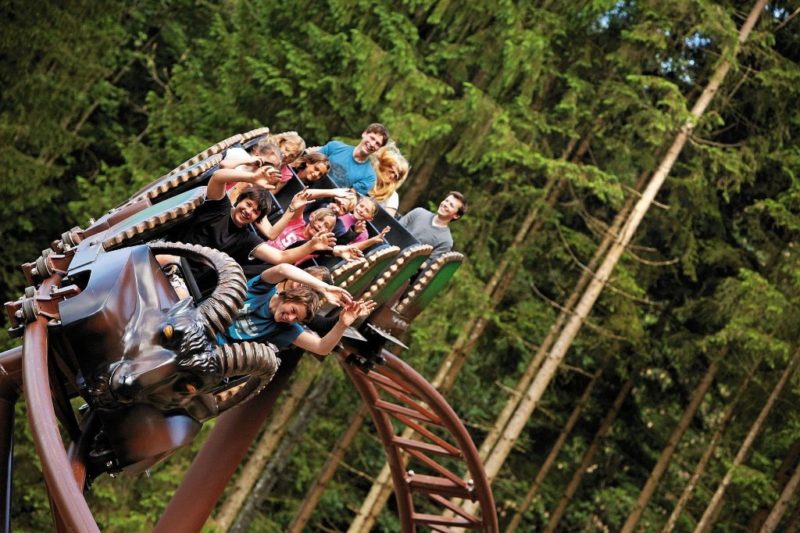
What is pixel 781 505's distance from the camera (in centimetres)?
1642

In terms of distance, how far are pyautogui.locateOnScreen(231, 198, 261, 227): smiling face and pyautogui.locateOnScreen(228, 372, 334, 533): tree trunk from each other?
431 inches

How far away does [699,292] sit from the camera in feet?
61.7

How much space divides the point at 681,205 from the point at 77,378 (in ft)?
42.1

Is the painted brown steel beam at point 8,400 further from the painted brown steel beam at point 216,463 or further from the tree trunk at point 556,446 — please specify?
the tree trunk at point 556,446

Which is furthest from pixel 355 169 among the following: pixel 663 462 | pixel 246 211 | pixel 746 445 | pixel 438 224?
pixel 663 462

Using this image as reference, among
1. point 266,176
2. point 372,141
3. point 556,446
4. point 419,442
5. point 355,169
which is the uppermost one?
point 372,141

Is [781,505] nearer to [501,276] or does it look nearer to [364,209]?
[501,276]

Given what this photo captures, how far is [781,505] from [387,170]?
885 centimetres

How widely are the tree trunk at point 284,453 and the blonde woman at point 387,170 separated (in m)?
8.47

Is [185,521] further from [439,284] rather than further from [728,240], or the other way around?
[728,240]

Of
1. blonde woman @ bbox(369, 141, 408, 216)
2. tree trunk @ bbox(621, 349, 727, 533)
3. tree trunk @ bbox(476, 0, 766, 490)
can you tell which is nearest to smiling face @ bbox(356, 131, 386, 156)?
blonde woman @ bbox(369, 141, 408, 216)

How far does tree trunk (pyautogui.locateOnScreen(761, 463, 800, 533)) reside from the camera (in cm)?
1630

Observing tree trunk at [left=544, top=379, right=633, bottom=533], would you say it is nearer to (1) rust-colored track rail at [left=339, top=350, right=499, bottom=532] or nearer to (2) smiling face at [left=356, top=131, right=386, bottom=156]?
(1) rust-colored track rail at [left=339, top=350, right=499, bottom=532]

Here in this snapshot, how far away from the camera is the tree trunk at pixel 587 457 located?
20056 mm
